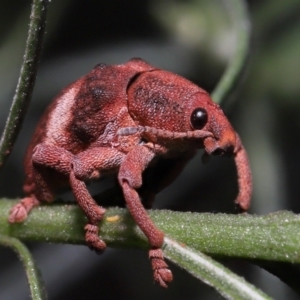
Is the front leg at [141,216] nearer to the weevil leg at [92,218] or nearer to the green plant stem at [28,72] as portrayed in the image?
the weevil leg at [92,218]

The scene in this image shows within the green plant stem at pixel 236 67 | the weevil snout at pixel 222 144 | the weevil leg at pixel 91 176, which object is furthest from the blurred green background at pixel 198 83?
the weevil leg at pixel 91 176

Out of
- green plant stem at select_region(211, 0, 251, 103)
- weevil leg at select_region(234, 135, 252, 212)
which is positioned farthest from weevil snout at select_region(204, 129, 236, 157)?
green plant stem at select_region(211, 0, 251, 103)

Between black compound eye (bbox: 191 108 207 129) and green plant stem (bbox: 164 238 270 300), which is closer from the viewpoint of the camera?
green plant stem (bbox: 164 238 270 300)

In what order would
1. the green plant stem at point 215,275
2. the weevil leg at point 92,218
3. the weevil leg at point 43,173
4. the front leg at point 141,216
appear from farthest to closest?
1. the weevil leg at point 43,173
2. the weevil leg at point 92,218
3. the front leg at point 141,216
4. the green plant stem at point 215,275

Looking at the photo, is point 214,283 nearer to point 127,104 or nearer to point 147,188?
point 147,188

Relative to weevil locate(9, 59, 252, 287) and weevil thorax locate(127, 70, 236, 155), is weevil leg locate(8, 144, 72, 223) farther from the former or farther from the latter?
weevil thorax locate(127, 70, 236, 155)
